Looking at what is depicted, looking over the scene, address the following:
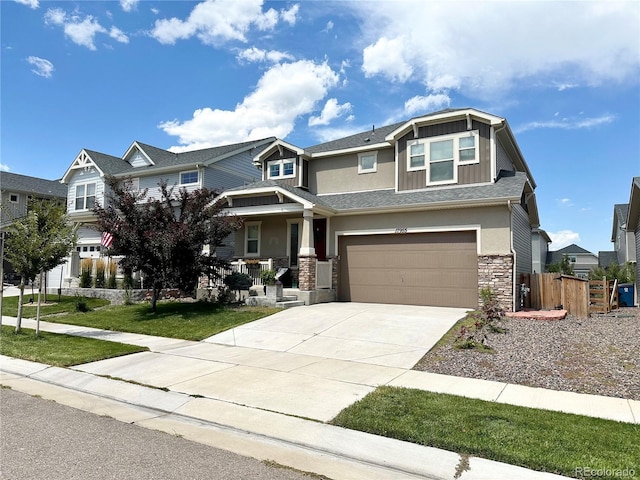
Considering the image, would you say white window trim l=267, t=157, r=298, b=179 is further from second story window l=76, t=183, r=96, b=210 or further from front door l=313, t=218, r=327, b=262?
second story window l=76, t=183, r=96, b=210

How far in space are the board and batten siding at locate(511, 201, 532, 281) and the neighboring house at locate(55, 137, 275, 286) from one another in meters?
15.8

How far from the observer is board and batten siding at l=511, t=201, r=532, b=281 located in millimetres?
14788

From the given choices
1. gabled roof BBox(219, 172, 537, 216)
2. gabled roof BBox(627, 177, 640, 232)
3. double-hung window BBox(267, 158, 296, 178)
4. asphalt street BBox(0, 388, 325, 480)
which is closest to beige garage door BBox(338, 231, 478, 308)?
gabled roof BBox(219, 172, 537, 216)

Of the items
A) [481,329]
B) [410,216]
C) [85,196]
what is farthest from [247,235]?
[85,196]

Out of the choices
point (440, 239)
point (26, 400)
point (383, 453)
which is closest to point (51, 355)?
point (26, 400)

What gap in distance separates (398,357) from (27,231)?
1015cm

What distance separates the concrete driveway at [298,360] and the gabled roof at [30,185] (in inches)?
1209

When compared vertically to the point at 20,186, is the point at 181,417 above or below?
below

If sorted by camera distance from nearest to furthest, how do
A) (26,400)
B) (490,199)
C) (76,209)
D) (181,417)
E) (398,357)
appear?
(181,417), (26,400), (398,357), (490,199), (76,209)

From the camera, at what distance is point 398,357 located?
8.73 metres

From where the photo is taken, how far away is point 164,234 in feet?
44.7

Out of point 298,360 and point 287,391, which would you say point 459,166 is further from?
point 287,391

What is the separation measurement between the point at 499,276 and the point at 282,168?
10.6 meters

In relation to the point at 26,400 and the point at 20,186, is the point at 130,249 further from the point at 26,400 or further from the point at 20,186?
the point at 20,186
